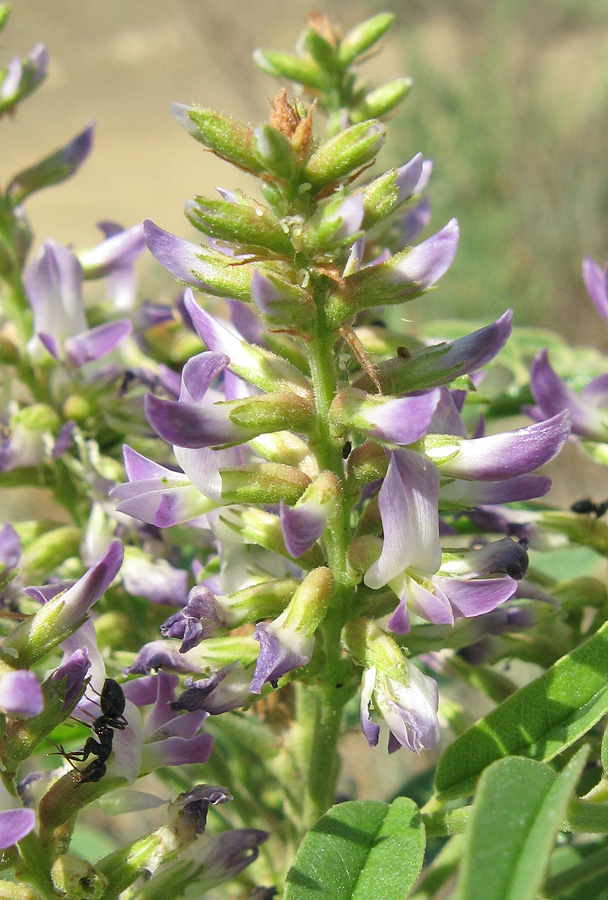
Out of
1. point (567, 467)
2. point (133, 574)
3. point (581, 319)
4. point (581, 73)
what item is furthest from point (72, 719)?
point (581, 73)

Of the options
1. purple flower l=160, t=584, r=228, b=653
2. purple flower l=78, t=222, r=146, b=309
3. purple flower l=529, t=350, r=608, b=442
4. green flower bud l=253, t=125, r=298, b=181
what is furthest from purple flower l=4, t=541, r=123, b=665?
purple flower l=78, t=222, r=146, b=309

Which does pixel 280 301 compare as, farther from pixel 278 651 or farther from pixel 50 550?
pixel 50 550

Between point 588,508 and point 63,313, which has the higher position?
point 63,313

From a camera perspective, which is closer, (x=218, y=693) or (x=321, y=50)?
(x=218, y=693)

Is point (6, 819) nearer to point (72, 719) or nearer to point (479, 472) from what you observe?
point (72, 719)

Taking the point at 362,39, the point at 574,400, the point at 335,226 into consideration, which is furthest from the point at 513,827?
the point at 362,39

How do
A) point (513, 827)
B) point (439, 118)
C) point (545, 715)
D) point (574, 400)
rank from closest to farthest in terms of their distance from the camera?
point (513, 827)
point (545, 715)
point (574, 400)
point (439, 118)
